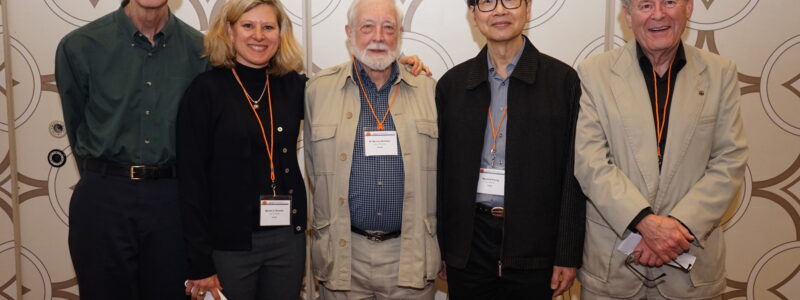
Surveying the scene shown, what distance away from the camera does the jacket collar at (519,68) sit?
7.45ft

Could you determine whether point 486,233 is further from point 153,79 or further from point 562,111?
point 153,79

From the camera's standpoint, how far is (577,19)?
10.2 feet

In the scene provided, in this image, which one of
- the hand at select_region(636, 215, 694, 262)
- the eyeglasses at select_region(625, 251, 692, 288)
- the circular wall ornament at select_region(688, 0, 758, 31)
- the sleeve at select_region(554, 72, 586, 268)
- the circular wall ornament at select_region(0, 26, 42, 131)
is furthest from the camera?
the circular wall ornament at select_region(0, 26, 42, 131)

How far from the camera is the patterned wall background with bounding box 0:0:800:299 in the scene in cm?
306

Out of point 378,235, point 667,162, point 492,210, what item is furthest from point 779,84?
point 378,235

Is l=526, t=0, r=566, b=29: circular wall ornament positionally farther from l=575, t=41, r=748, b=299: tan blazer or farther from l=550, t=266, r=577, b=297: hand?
l=550, t=266, r=577, b=297: hand

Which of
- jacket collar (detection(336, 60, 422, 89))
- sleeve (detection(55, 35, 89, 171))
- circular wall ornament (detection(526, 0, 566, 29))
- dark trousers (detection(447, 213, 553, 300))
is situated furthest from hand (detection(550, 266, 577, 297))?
sleeve (detection(55, 35, 89, 171))

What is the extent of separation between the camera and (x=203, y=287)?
2182 millimetres

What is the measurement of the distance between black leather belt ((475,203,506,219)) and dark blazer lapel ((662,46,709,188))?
0.63 m

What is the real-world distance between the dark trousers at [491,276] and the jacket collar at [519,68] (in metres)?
0.58

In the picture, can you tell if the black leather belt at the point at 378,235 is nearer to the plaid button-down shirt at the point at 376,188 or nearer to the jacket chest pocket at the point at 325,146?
the plaid button-down shirt at the point at 376,188

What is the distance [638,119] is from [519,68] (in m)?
0.52

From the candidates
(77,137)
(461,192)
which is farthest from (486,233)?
(77,137)

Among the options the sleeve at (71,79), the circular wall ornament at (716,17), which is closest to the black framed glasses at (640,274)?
the circular wall ornament at (716,17)
